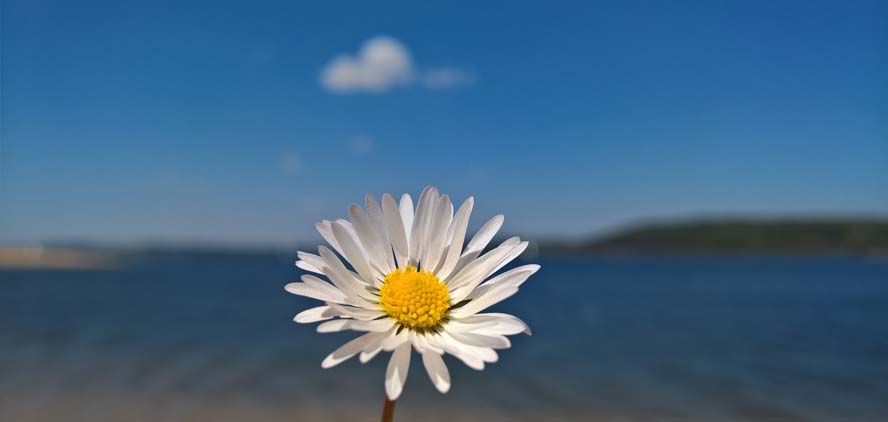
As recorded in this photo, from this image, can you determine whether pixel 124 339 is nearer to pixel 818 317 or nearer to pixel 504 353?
pixel 504 353

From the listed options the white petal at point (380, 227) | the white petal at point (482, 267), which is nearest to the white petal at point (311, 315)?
the white petal at point (380, 227)

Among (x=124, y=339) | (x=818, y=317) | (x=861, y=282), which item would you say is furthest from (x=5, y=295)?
(x=861, y=282)

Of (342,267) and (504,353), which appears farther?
(504,353)

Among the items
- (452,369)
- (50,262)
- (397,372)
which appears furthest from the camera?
(50,262)

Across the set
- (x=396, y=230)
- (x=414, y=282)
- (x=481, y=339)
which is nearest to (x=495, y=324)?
(x=481, y=339)

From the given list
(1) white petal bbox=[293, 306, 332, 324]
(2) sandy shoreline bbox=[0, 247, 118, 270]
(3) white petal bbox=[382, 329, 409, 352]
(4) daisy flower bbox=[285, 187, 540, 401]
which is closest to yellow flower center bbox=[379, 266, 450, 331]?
(4) daisy flower bbox=[285, 187, 540, 401]

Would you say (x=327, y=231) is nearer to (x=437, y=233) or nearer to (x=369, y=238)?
(x=369, y=238)

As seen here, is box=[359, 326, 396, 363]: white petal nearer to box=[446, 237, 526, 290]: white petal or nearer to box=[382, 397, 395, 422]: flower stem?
box=[382, 397, 395, 422]: flower stem
